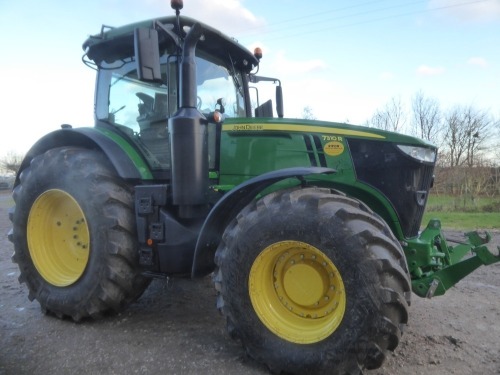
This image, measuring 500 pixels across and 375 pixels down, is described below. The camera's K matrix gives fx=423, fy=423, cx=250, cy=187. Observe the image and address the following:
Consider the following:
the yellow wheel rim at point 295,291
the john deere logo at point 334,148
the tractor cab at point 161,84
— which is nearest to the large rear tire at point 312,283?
the yellow wheel rim at point 295,291

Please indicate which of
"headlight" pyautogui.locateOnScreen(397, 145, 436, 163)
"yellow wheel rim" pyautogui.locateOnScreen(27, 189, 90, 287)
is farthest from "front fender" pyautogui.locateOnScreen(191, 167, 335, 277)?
"yellow wheel rim" pyautogui.locateOnScreen(27, 189, 90, 287)

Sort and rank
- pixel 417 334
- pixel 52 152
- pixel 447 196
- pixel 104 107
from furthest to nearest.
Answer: pixel 447 196
pixel 104 107
pixel 52 152
pixel 417 334

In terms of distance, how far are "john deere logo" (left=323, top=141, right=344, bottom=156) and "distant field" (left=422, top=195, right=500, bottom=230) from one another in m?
9.93

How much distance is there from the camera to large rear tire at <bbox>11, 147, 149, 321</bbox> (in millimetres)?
3482

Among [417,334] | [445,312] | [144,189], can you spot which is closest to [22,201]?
[144,189]

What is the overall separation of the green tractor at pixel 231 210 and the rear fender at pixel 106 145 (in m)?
0.02

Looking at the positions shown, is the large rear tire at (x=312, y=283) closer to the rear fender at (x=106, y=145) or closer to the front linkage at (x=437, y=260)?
the front linkage at (x=437, y=260)

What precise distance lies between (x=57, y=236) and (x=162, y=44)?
6.88 feet

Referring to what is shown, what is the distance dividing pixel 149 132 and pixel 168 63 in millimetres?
644

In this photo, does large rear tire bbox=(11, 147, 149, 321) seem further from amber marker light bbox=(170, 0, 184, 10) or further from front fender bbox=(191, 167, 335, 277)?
amber marker light bbox=(170, 0, 184, 10)

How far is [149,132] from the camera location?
388cm

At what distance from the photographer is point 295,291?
2.84 m

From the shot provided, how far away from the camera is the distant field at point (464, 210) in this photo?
12.6 metres

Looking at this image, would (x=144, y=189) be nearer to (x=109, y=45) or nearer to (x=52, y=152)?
(x=52, y=152)
